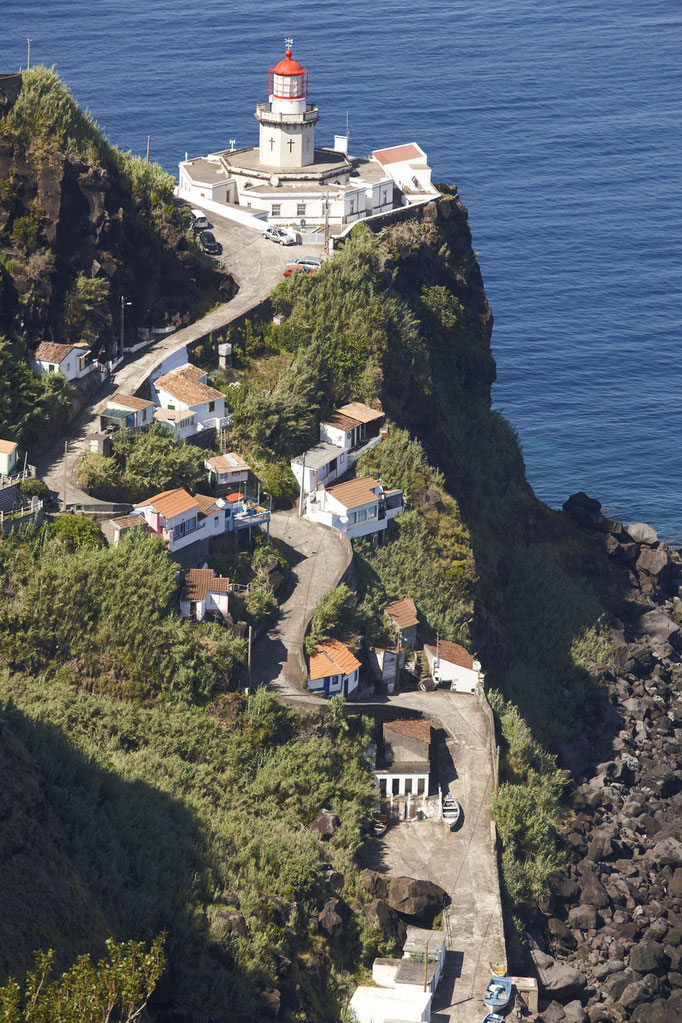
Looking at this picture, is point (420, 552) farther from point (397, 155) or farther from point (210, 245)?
point (397, 155)

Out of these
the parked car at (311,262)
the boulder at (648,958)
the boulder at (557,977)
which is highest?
the parked car at (311,262)

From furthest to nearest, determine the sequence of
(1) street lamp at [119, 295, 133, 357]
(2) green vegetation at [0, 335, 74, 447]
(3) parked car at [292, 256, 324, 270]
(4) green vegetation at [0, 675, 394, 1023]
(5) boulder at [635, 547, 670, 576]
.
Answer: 1. (5) boulder at [635, 547, 670, 576]
2. (3) parked car at [292, 256, 324, 270]
3. (1) street lamp at [119, 295, 133, 357]
4. (2) green vegetation at [0, 335, 74, 447]
5. (4) green vegetation at [0, 675, 394, 1023]

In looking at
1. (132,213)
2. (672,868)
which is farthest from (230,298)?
(672,868)

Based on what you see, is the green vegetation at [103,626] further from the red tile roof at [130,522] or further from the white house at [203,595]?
the red tile roof at [130,522]

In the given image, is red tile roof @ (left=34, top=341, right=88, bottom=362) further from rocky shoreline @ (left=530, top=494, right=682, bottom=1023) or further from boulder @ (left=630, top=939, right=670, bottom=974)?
boulder @ (left=630, top=939, right=670, bottom=974)

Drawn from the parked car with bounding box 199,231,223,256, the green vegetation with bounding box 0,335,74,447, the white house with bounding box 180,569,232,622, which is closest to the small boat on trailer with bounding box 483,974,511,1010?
the white house with bounding box 180,569,232,622

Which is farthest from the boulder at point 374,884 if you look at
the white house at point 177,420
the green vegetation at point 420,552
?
the white house at point 177,420
